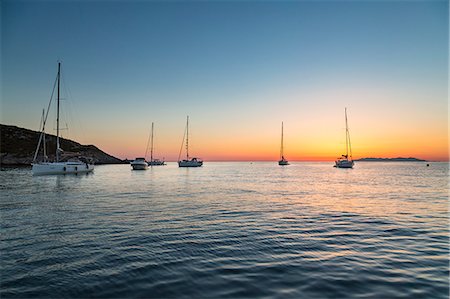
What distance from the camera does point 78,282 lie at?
748 cm

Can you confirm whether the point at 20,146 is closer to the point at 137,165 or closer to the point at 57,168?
the point at 137,165

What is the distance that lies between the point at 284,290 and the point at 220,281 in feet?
5.60

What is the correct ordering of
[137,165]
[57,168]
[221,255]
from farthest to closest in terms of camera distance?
[137,165]
[57,168]
[221,255]

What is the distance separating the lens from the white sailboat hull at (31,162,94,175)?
5291cm

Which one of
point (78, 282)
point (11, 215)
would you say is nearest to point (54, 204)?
point (11, 215)

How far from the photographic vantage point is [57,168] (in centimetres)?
5606

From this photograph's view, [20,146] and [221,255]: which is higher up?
[20,146]

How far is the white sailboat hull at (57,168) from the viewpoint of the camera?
174 feet

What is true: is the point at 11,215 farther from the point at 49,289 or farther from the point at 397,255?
the point at 397,255

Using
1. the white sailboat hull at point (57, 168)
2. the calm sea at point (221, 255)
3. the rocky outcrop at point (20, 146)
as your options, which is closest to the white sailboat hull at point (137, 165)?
the rocky outcrop at point (20, 146)

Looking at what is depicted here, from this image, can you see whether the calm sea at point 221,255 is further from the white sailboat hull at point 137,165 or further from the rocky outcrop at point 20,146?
the rocky outcrop at point 20,146

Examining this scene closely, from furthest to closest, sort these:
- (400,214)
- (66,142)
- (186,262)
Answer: (66,142) → (400,214) → (186,262)

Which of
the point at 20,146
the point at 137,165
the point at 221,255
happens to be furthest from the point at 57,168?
the point at 20,146

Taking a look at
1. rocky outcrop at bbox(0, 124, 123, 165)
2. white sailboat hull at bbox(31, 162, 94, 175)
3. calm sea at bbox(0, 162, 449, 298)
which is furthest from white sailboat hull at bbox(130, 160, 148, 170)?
calm sea at bbox(0, 162, 449, 298)
